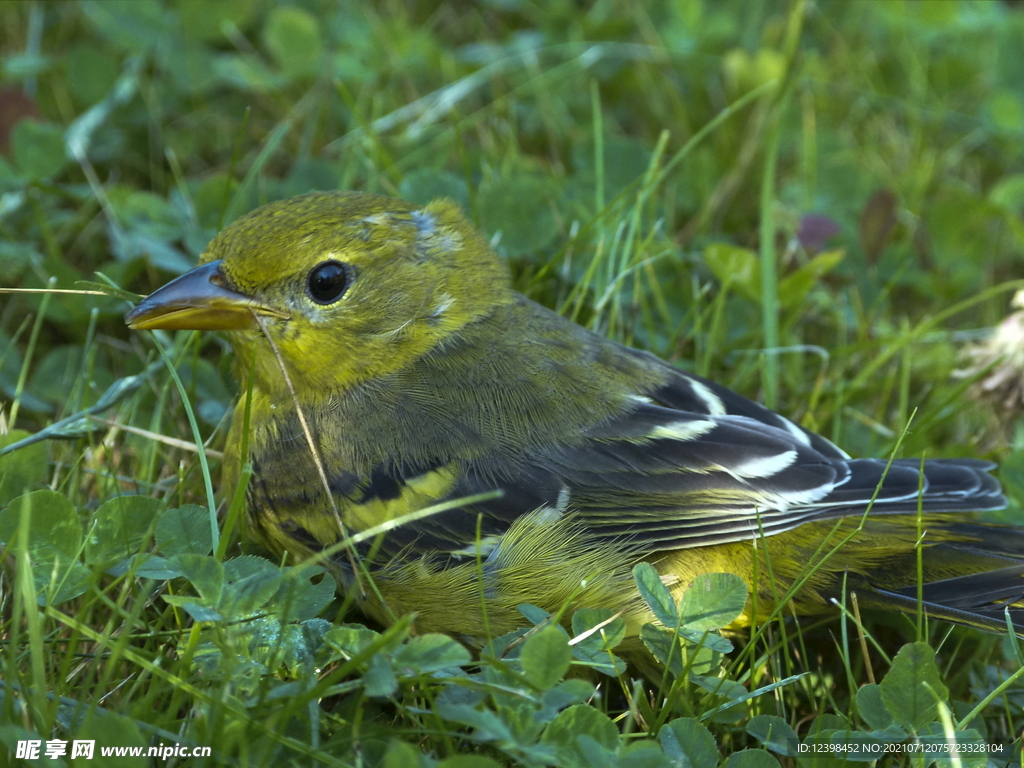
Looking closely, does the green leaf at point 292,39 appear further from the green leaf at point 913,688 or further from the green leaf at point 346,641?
the green leaf at point 913,688

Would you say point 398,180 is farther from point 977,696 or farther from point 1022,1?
point 1022,1

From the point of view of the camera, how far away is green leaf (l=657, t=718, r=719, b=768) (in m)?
1.98

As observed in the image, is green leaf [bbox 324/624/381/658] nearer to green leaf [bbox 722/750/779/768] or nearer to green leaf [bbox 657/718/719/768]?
green leaf [bbox 657/718/719/768]

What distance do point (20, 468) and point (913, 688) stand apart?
2191 mm

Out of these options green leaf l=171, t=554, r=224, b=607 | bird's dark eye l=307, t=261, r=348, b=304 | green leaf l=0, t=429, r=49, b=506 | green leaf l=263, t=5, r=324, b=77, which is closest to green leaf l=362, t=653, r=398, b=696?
green leaf l=171, t=554, r=224, b=607

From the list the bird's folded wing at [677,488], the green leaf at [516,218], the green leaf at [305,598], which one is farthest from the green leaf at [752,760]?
the green leaf at [516,218]

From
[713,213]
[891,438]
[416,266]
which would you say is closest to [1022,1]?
Answer: [713,213]

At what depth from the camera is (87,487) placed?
2.74 m

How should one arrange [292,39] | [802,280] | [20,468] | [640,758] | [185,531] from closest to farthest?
[640,758]
[185,531]
[20,468]
[802,280]
[292,39]

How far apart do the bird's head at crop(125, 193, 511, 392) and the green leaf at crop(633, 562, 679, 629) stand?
2.87ft

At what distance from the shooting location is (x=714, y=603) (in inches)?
86.0

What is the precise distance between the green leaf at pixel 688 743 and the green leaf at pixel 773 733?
16cm

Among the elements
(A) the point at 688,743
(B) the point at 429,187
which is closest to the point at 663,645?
(A) the point at 688,743

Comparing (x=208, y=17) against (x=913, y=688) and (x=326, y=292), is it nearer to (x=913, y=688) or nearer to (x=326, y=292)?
(x=326, y=292)
